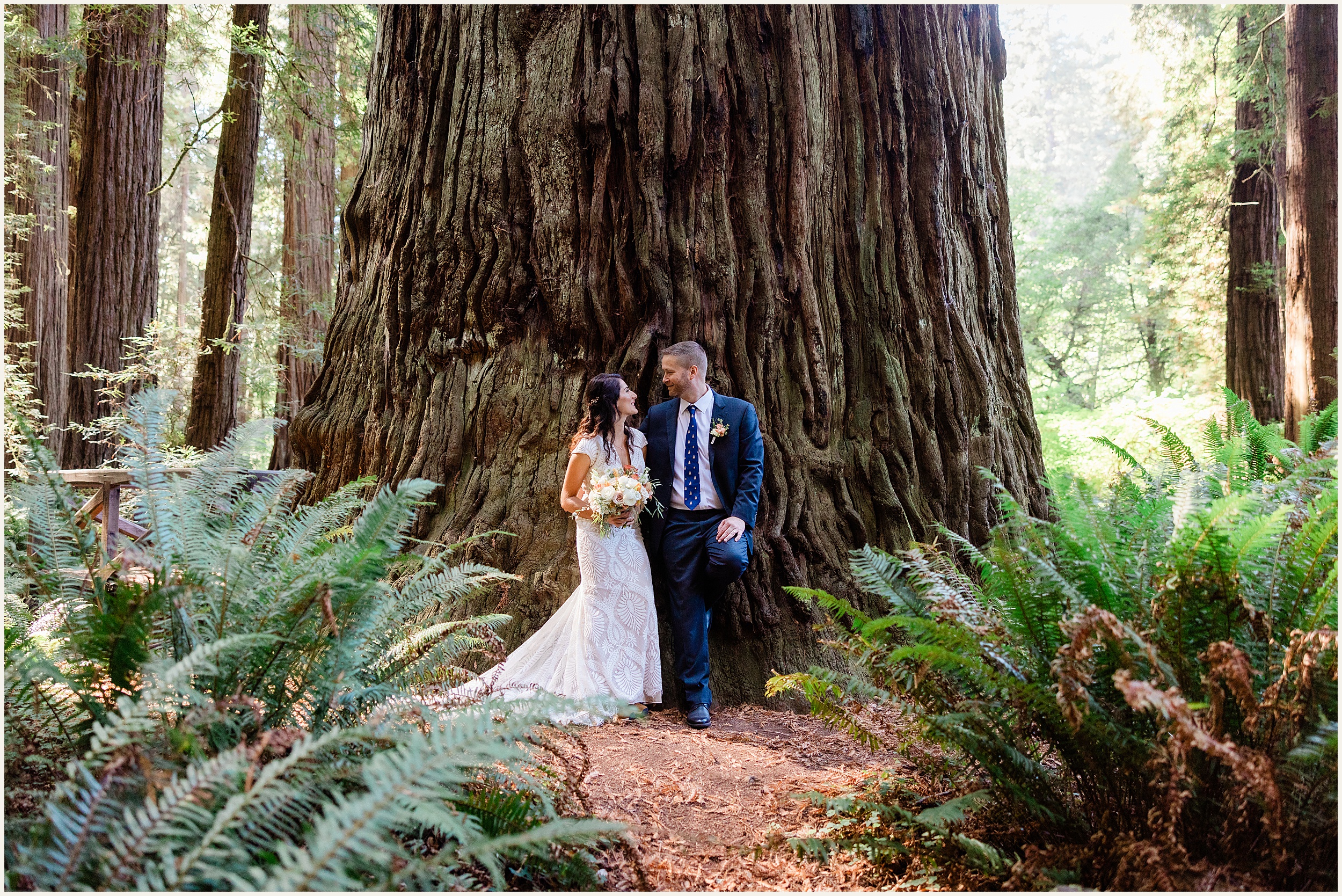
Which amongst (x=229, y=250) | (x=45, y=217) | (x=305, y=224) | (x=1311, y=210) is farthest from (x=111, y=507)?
(x=1311, y=210)

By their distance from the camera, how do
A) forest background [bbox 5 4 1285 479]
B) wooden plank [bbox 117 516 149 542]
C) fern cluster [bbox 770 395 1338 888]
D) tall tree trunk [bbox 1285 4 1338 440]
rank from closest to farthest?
fern cluster [bbox 770 395 1338 888] < wooden plank [bbox 117 516 149 542] < tall tree trunk [bbox 1285 4 1338 440] < forest background [bbox 5 4 1285 479]

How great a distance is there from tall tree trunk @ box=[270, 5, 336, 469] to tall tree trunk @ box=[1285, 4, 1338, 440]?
11.5 metres

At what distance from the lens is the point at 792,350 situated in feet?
16.5

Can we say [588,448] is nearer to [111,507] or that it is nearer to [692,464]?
[692,464]

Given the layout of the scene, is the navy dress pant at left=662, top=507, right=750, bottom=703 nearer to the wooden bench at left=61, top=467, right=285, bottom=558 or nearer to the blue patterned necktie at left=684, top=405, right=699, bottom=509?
the blue patterned necktie at left=684, top=405, right=699, bottom=509

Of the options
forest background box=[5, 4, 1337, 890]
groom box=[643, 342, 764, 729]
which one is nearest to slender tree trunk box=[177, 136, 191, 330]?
forest background box=[5, 4, 1337, 890]

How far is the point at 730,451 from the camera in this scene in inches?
184

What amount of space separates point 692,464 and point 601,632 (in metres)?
1.06

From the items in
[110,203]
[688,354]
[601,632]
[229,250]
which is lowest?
[601,632]

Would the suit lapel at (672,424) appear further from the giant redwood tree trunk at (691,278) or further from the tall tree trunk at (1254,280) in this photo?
the tall tree trunk at (1254,280)

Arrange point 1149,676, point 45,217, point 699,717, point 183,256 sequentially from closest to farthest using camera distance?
point 1149,676, point 699,717, point 45,217, point 183,256

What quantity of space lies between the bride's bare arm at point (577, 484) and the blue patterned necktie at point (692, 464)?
579 mm

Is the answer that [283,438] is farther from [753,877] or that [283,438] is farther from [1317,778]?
[1317,778]

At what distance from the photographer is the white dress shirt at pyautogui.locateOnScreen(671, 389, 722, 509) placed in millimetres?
4746
